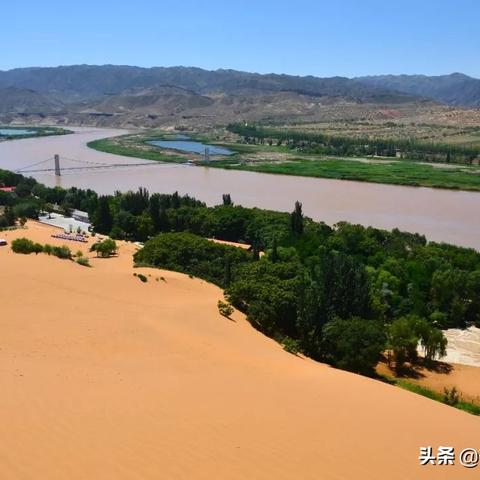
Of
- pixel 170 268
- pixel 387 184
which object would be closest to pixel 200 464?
pixel 170 268

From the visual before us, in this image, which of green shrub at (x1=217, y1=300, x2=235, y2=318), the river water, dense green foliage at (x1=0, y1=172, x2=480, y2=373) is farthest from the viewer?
the river water

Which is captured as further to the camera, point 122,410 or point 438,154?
point 438,154

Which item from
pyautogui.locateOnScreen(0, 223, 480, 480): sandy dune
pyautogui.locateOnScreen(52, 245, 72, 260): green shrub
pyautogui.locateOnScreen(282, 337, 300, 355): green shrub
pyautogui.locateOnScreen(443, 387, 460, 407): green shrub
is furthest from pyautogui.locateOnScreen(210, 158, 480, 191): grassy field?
pyautogui.locateOnScreen(0, 223, 480, 480): sandy dune

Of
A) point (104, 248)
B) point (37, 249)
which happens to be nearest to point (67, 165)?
point (104, 248)

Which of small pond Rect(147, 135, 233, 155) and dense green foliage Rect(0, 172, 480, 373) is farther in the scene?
small pond Rect(147, 135, 233, 155)

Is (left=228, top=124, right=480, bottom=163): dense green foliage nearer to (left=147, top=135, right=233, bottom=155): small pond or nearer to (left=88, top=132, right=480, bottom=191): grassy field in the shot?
(left=88, top=132, right=480, bottom=191): grassy field

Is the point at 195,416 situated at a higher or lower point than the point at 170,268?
higher

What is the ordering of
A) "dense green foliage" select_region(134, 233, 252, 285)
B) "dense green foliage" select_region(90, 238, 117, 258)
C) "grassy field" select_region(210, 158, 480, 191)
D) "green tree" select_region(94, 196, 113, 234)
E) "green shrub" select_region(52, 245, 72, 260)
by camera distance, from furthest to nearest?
1. "grassy field" select_region(210, 158, 480, 191)
2. "green tree" select_region(94, 196, 113, 234)
3. "dense green foliage" select_region(90, 238, 117, 258)
4. "dense green foliage" select_region(134, 233, 252, 285)
5. "green shrub" select_region(52, 245, 72, 260)

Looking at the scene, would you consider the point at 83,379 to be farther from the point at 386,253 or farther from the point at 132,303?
the point at 386,253
